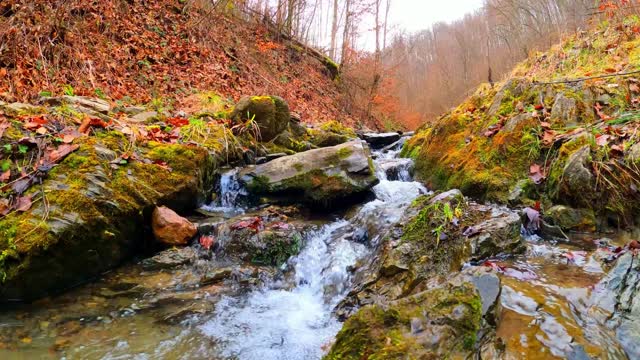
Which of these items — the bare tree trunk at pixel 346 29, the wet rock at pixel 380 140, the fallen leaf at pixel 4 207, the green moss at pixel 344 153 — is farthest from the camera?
the bare tree trunk at pixel 346 29

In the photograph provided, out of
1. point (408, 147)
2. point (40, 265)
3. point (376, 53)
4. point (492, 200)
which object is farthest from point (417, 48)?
point (40, 265)

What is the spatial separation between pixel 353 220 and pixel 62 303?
3058mm

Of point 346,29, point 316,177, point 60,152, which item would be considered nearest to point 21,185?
point 60,152

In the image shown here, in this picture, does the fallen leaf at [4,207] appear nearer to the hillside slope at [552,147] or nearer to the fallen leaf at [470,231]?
the fallen leaf at [470,231]

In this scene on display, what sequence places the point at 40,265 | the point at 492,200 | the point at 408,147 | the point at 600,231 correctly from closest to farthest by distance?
the point at 40,265 < the point at 600,231 < the point at 492,200 < the point at 408,147

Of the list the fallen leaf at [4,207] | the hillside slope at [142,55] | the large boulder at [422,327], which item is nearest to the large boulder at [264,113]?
the hillside slope at [142,55]

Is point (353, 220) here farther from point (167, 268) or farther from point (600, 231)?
point (600, 231)

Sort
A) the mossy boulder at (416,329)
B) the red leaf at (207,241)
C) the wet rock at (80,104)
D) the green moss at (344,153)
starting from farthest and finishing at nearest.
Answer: the green moss at (344,153) → the wet rock at (80,104) → the red leaf at (207,241) → the mossy boulder at (416,329)

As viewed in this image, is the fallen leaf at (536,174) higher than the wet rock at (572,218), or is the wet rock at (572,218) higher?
the fallen leaf at (536,174)

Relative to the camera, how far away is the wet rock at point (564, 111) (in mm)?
4703

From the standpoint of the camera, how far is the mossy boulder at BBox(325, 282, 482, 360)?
1954mm

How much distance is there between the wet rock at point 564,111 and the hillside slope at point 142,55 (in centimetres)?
705

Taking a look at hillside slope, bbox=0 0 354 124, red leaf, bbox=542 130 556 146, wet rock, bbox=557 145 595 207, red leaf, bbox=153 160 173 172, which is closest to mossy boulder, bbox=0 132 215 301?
red leaf, bbox=153 160 173 172

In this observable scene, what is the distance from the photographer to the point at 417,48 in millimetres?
38406
